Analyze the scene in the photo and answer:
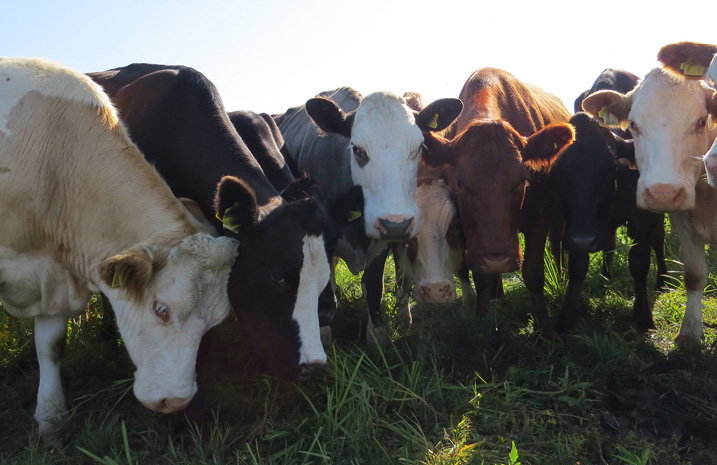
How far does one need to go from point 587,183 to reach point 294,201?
2.21m

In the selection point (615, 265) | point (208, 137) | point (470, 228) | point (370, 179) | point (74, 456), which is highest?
point (208, 137)

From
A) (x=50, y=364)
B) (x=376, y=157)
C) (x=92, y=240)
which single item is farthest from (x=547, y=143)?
(x=50, y=364)

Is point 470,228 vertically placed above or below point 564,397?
above

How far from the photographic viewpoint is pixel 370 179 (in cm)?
462

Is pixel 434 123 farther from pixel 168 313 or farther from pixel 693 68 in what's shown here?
pixel 168 313

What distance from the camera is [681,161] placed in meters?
4.56

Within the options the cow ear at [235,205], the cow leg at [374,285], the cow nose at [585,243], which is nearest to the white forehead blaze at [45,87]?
the cow ear at [235,205]

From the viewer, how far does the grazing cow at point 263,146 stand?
494 centimetres

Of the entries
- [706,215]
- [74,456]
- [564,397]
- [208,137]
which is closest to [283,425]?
[74,456]

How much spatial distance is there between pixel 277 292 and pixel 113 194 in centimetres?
112

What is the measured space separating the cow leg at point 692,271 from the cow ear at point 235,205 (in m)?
3.24

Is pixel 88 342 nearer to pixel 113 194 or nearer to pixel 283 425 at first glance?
pixel 113 194

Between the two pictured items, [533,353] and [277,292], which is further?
[533,353]

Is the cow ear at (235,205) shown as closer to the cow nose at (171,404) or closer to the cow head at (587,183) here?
the cow nose at (171,404)
